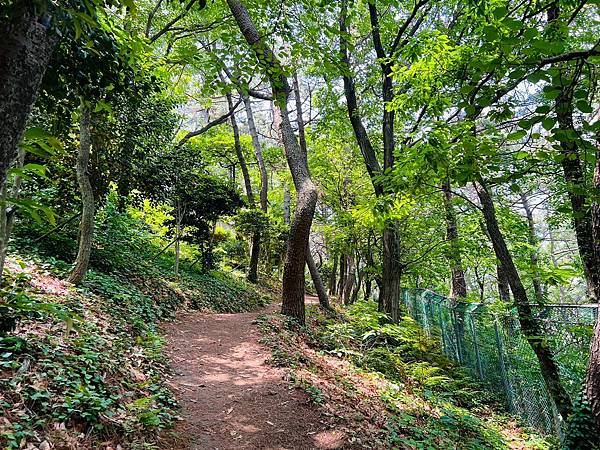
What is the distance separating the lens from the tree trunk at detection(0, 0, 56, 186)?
1.30m

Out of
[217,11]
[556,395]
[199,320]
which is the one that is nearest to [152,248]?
[199,320]

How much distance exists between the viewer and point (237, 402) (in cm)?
454

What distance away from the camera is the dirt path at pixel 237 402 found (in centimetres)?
382

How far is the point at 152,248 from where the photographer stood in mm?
11172

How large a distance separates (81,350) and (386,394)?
4304mm

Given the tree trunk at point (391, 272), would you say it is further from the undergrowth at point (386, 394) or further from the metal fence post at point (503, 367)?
the metal fence post at point (503, 367)

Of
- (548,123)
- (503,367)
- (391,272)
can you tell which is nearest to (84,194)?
(548,123)

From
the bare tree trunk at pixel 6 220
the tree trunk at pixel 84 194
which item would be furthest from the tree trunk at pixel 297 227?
the bare tree trunk at pixel 6 220

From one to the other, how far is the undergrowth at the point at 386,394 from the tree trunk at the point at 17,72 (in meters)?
3.94

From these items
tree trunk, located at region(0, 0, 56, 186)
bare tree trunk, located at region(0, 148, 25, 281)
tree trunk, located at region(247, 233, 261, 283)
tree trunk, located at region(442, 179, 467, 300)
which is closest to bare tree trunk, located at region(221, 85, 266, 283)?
tree trunk, located at region(247, 233, 261, 283)

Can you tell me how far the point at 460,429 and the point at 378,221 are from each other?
10.7ft

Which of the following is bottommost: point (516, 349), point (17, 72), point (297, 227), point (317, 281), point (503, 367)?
point (503, 367)

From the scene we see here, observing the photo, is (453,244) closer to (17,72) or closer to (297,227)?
(297,227)

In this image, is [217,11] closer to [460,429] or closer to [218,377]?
[218,377]
